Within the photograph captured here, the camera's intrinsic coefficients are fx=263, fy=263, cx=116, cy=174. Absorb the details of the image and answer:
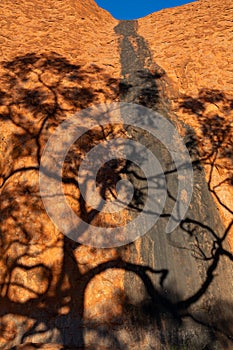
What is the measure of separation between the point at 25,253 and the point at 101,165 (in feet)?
9.17

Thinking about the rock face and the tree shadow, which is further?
the rock face

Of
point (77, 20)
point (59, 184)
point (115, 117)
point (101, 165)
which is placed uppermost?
point (77, 20)

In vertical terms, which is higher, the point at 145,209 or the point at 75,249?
the point at 145,209

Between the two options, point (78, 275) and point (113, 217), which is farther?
point (113, 217)

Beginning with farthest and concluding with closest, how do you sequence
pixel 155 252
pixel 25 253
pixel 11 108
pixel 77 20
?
pixel 77 20, pixel 11 108, pixel 155 252, pixel 25 253

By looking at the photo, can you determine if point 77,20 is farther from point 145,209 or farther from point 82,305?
point 82,305

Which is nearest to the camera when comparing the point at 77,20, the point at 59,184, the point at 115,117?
the point at 59,184

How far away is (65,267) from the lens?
5117 mm

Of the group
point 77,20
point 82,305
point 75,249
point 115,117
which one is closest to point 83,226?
point 75,249

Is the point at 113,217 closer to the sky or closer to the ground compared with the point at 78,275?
closer to the sky

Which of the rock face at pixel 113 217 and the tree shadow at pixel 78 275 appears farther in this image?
the rock face at pixel 113 217

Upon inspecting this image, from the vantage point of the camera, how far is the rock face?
4602 millimetres

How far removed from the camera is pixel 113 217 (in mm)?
6020

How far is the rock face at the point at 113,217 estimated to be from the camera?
4.60 m
